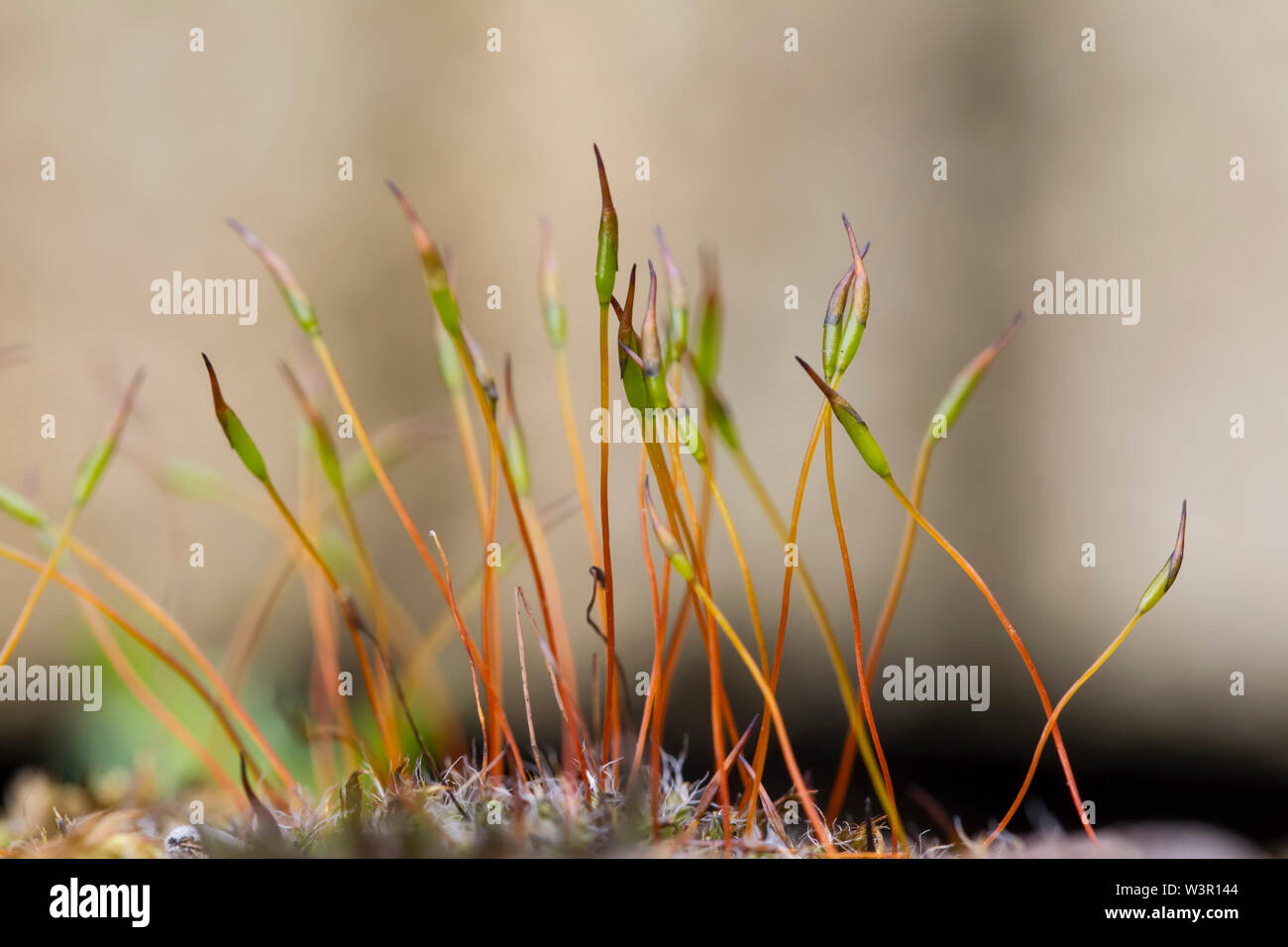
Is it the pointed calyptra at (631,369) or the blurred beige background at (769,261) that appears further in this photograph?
the blurred beige background at (769,261)

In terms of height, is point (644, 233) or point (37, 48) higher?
point (37, 48)

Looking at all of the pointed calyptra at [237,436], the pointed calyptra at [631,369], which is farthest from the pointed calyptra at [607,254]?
the pointed calyptra at [237,436]

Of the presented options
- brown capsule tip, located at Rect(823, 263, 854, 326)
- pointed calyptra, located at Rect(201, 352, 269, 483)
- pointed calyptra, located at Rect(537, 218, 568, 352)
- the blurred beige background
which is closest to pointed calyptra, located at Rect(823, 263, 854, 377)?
brown capsule tip, located at Rect(823, 263, 854, 326)

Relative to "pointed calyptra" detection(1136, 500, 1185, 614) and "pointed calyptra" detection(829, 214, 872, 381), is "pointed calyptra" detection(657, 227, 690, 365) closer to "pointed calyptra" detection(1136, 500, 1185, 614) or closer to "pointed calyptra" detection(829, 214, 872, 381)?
"pointed calyptra" detection(829, 214, 872, 381)

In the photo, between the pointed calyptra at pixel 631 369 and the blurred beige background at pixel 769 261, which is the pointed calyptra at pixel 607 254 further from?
the blurred beige background at pixel 769 261
